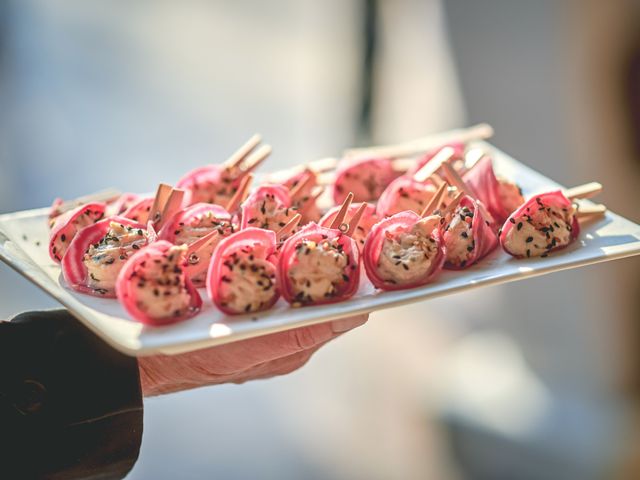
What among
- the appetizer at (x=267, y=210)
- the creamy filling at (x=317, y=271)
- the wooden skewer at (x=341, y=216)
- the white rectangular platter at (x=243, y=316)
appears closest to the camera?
the white rectangular platter at (x=243, y=316)

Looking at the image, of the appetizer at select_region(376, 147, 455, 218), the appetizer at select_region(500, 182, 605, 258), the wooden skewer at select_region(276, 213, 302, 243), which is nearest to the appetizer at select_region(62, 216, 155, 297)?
the wooden skewer at select_region(276, 213, 302, 243)

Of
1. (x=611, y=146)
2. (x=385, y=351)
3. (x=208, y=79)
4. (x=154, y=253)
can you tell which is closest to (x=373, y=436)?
(x=385, y=351)

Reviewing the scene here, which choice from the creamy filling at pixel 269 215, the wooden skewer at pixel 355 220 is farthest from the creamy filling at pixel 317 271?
the creamy filling at pixel 269 215

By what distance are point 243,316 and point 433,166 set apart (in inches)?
24.9

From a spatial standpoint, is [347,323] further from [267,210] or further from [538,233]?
[538,233]

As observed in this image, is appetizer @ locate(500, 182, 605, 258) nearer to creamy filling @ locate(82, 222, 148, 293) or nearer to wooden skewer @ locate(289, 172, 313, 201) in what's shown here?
wooden skewer @ locate(289, 172, 313, 201)

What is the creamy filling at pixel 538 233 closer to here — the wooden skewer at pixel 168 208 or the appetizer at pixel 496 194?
the appetizer at pixel 496 194

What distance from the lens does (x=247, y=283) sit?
131 centimetres

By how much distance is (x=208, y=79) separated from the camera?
439 cm

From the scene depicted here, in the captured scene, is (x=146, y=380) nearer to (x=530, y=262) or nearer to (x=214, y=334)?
(x=214, y=334)

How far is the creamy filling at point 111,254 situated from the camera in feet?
4.53

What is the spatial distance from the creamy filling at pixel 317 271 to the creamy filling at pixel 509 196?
0.47m

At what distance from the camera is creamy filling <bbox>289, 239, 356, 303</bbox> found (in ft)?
4.39

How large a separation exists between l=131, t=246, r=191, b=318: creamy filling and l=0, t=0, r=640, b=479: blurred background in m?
1.71
